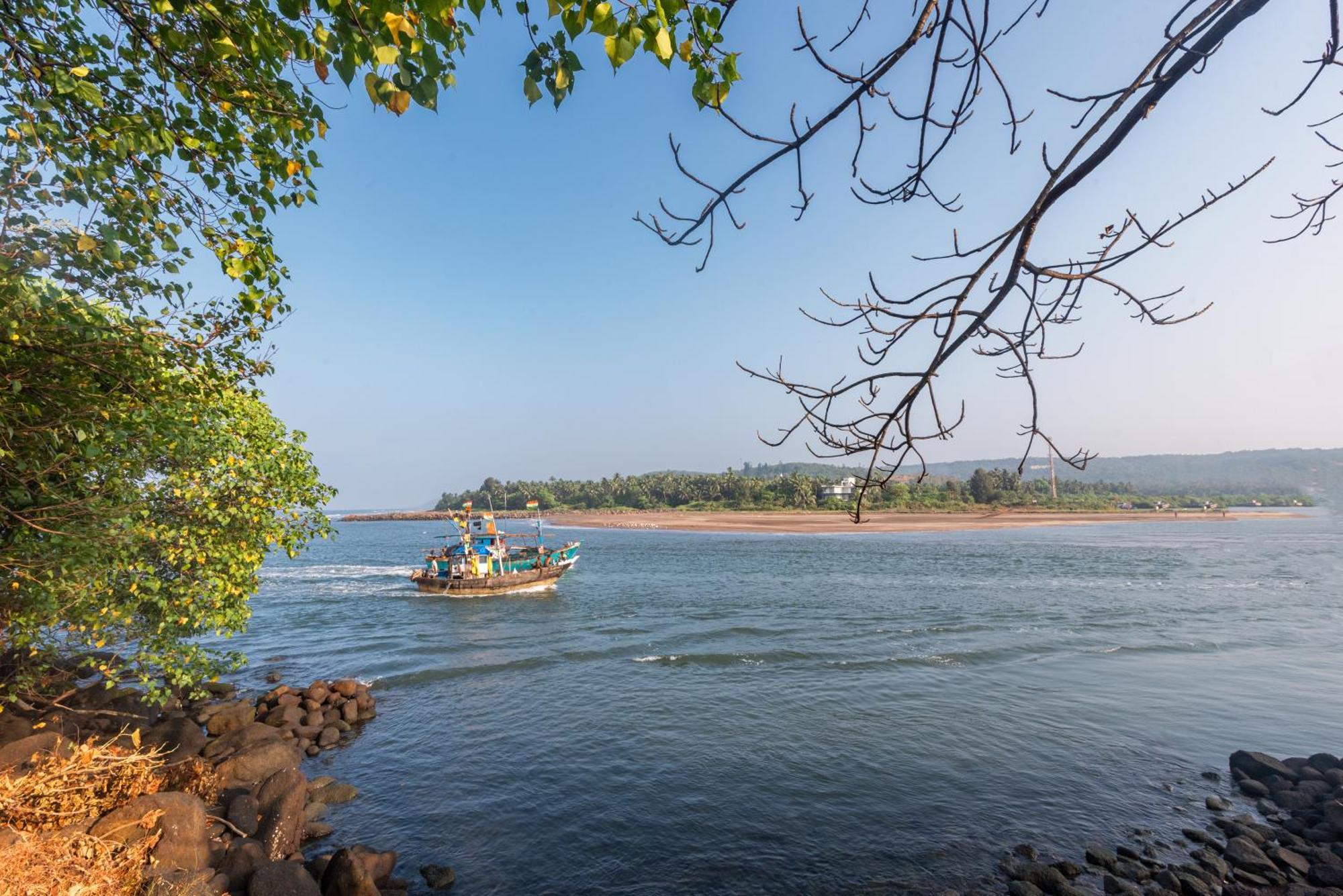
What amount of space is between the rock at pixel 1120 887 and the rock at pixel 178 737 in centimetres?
1330

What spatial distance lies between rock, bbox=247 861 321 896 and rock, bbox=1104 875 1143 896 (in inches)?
365

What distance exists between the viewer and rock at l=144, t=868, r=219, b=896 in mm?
5512

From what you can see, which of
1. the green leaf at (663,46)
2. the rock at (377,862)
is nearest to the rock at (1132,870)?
the rock at (377,862)

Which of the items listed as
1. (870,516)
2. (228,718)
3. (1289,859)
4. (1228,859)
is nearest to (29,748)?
(228,718)

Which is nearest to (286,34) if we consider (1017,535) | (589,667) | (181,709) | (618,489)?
(181,709)

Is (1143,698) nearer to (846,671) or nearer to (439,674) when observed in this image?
(846,671)

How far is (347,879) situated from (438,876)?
4.15 ft

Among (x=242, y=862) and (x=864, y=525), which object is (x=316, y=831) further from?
(x=864, y=525)

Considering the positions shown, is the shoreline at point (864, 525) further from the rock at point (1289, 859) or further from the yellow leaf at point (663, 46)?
the yellow leaf at point (663, 46)

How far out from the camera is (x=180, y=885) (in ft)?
18.7

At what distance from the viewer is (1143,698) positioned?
46.9ft

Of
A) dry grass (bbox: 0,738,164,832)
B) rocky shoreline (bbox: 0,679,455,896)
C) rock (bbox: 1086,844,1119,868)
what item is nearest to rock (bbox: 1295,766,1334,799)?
rock (bbox: 1086,844,1119,868)

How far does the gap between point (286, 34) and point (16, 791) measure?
709 centimetres

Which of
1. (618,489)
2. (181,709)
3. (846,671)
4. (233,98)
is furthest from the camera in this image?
(618,489)
